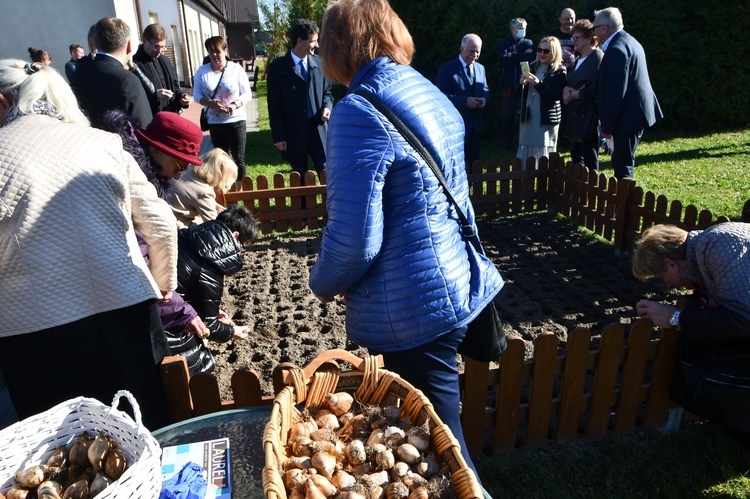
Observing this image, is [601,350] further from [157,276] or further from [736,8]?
[736,8]

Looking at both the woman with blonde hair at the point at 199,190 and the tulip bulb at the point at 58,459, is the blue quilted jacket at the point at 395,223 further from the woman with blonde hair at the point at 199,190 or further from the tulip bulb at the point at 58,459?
the woman with blonde hair at the point at 199,190

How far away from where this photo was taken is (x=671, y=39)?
11586 mm

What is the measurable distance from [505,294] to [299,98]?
135 inches

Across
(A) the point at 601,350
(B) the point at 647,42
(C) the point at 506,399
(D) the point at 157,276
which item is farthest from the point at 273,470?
(B) the point at 647,42

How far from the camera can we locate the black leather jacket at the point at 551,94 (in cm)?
767

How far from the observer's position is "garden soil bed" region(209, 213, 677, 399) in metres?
4.22

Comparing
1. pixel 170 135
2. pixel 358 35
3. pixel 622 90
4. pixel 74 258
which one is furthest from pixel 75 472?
pixel 622 90

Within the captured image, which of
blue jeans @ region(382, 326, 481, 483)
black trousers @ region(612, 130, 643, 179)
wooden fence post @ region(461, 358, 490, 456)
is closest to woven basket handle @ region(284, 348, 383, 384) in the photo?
blue jeans @ region(382, 326, 481, 483)

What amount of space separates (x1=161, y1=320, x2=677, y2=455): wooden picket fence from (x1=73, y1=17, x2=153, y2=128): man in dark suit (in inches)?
111

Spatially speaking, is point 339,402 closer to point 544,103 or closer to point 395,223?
point 395,223

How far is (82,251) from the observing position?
2.20 meters

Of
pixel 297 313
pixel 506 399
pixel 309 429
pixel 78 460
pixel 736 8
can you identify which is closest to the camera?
pixel 78 460

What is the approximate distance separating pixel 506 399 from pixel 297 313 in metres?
2.12

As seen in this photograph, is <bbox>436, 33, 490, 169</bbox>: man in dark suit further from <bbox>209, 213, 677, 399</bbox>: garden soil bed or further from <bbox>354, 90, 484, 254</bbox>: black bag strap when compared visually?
<bbox>354, 90, 484, 254</bbox>: black bag strap
